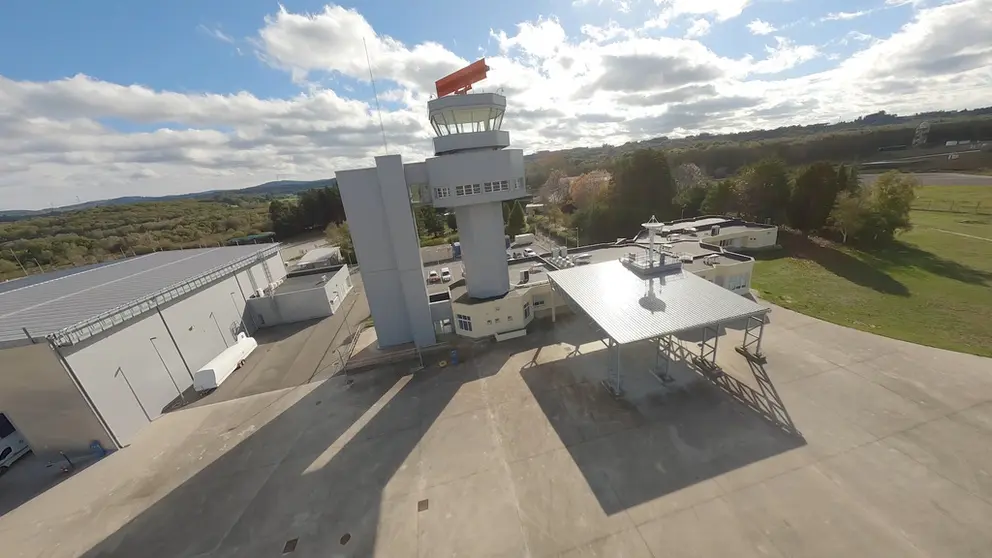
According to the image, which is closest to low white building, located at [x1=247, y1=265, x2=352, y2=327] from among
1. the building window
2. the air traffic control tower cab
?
the air traffic control tower cab

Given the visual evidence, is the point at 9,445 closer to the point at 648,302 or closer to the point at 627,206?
the point at 648,302

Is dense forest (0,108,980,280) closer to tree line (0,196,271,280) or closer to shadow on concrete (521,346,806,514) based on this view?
tree line (0,196,271,280)

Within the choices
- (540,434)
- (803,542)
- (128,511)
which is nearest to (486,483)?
(540,434)

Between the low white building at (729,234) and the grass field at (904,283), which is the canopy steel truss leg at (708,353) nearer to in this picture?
the grass field at (904,283)

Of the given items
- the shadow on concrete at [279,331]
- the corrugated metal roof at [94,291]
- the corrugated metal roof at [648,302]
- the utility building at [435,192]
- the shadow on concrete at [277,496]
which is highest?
A: the utility building at [435,192]

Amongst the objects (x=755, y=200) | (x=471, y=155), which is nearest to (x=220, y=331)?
(x=471, y=155)

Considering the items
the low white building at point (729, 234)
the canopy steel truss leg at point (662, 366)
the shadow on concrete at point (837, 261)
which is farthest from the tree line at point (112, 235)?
the shadow on concrete at point (837, 261)
